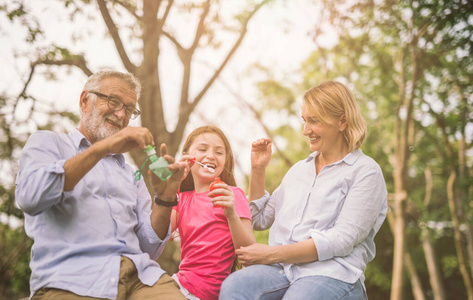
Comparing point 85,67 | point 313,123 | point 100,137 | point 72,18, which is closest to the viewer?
point 100,137

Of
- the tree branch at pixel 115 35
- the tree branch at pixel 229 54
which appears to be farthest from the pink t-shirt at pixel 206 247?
the tree branch at pixel 229 54

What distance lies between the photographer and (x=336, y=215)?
266 centimetres

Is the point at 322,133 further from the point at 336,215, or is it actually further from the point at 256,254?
the point at 256,254

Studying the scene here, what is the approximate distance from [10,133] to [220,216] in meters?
6.83

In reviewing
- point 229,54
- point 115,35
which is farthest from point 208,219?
point 229,54

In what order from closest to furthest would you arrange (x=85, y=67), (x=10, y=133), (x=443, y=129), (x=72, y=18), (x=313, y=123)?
(x=313, y=123) < (x=85, y=67) < (x=72, y=18) < (x=10, y=133) < (x=443, y=129)

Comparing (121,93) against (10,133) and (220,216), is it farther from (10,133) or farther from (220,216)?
(10,133)

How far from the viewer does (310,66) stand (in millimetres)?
16344

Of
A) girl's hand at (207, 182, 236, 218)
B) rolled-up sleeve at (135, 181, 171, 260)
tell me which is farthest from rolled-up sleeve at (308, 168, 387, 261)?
rolled-up sleeve at (135, 181, 171, 260)

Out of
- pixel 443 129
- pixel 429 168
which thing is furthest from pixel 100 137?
pixel 429 168

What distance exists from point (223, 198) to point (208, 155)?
0.59 m

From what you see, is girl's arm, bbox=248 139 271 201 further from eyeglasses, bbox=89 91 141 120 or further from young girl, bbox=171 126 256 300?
eyeglasses, bbox=89 91 141 120

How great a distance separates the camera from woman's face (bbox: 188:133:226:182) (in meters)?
3.04

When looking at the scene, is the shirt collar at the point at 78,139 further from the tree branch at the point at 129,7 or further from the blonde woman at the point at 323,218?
the tree branch at the point at 129,7
